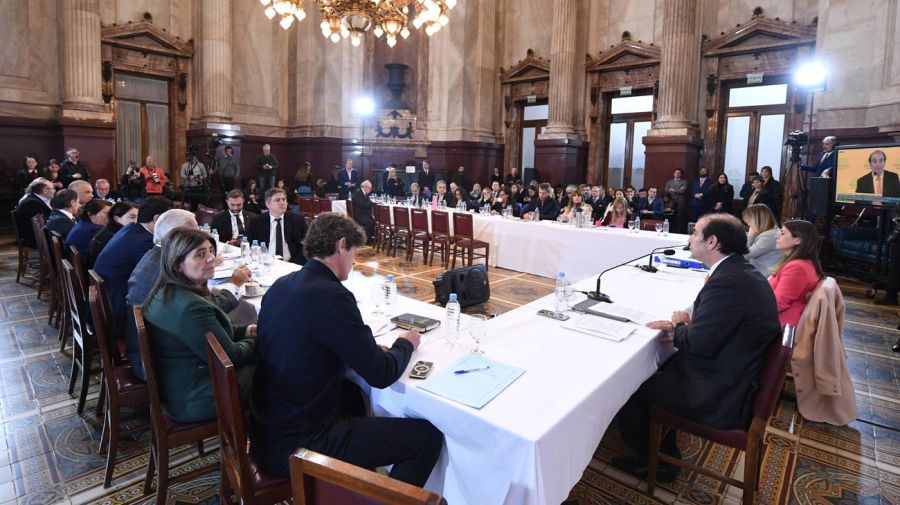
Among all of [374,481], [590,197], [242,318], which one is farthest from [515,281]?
[374,481]

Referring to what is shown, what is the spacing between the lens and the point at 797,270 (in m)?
3.14

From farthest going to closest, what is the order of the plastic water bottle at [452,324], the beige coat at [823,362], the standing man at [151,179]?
the standing man at [151,179] → the beige coat at [823,362] → the plastic water bottle at [452,324]

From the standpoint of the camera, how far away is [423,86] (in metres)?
14.0

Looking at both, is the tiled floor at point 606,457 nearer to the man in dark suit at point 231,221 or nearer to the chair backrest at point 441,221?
the man in dark suit at point 231,221

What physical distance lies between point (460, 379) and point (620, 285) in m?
1.99

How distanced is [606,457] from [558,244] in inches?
169

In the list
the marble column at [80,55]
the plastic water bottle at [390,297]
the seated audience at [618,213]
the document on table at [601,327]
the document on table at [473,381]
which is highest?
the marble column at [80,55]

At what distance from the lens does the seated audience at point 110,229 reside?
3811 mm

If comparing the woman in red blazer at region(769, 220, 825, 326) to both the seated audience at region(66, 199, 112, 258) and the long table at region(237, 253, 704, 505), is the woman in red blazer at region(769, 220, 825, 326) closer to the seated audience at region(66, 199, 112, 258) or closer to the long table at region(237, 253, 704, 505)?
the long table at region(237, 253, 704, 505)

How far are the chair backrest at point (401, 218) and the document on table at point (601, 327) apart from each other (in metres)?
5.63

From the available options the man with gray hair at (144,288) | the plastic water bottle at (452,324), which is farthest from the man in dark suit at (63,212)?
the plastic water bottle at (452,324)

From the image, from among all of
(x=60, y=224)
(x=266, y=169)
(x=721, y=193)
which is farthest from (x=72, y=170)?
(x=721, y=193)

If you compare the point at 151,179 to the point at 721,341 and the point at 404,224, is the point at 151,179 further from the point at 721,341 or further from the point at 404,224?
the point at 721,341

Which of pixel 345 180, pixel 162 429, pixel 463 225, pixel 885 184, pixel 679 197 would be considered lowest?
pixel 162 429
